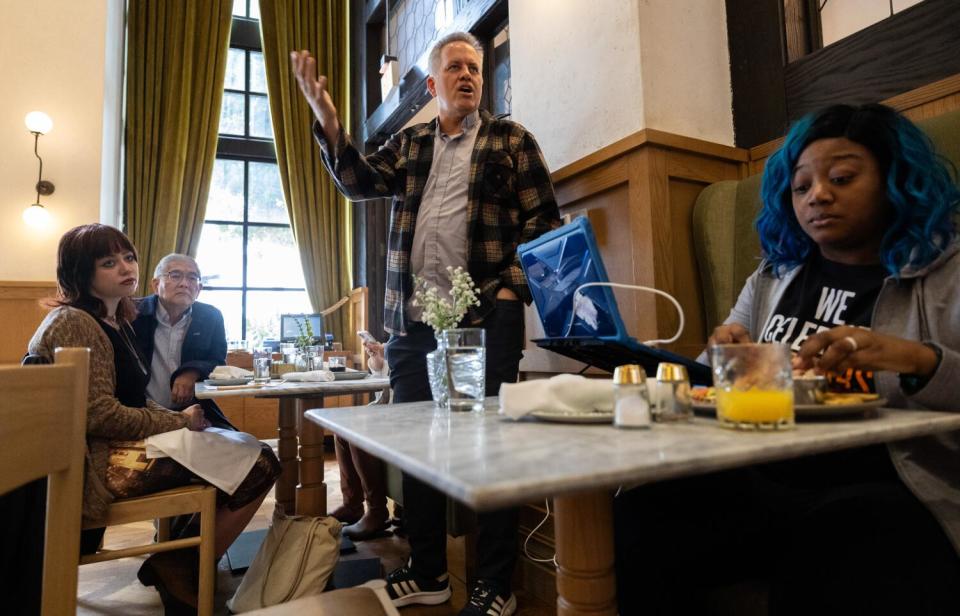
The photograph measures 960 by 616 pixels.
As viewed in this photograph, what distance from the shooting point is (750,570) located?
92 centimetres

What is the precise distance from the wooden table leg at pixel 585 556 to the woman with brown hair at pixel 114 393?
4.29 ft

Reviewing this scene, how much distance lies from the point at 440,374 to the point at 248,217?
16.6ft

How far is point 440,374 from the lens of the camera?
968mm

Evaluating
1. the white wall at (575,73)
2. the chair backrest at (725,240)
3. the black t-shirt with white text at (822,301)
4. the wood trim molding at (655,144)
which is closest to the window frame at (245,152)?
the white wall at (575,73)

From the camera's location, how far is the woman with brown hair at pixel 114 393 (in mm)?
1548

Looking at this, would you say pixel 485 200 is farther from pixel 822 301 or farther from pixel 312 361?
pixel 312 361

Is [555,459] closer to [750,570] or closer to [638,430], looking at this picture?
[638,430]

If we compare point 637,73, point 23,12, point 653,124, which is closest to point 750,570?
point 653,124

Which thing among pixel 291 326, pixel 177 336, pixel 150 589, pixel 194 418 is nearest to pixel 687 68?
pixel 194 418

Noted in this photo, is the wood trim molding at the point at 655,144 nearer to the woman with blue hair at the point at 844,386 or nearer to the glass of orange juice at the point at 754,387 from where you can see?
the woman with blue hair at the point at 844,386

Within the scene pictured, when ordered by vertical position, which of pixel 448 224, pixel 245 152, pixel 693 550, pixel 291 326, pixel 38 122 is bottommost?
pixel 693 550

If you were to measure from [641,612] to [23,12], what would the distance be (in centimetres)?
536

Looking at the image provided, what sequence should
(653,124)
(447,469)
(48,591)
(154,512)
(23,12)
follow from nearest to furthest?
(447,469)
(48,591)
(154,512)
(653,124)
(23,12)

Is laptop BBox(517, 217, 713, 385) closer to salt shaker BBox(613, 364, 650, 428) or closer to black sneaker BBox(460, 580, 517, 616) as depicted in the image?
salt shaker BBox(613, 364, 650, 428)
